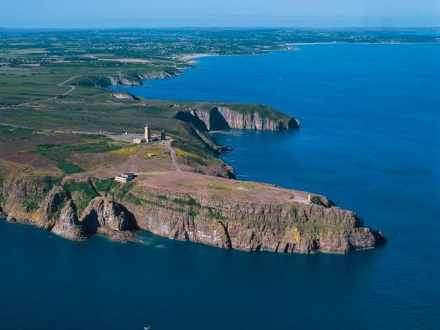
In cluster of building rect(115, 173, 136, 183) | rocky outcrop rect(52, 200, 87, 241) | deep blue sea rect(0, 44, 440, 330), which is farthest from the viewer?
cluster of building rect(115, 173, 136, 183)

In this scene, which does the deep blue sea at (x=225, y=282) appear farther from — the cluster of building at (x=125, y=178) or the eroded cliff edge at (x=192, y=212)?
the cluster of building at (x=125, y=178)

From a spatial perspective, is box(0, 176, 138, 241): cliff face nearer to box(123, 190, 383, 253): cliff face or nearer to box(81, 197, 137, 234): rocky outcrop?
box(81, 197, 137, 234): rocky outcrop

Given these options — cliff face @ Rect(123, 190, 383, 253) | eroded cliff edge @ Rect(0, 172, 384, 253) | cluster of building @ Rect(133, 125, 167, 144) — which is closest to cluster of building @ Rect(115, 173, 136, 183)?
eroded cliff edge @ Rect(0, 172, 384, 253)

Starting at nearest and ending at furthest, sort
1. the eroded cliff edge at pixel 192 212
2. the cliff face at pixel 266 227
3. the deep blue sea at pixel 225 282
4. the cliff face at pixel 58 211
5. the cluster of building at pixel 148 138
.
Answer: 1. the deep blue sea at pixel 225 282
2. the cliff face at pixel 266 227
3. the eroded cliff edge at pixel 192 212
4. the cliff face at pixel 58 211
5. the cluster of building at pixel 148 138

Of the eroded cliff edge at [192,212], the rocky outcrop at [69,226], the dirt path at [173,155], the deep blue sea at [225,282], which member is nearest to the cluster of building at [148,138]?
the dirt path at [173,155]

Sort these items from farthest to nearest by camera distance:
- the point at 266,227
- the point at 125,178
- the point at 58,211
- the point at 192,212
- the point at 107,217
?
the point at 125,178, the point at 58,211, the point at 107,217, the point at 192,212, the point at 266,227

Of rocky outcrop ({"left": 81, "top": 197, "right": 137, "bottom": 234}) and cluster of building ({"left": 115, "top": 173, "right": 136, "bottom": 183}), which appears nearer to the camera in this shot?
rocky outcrop ({"left": 81, "top": 197, "right": 137, "bottom": 234})

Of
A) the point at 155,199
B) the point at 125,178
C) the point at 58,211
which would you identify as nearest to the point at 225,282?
the point at 155,199

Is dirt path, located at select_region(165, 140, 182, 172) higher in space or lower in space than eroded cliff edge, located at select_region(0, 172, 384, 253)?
higher

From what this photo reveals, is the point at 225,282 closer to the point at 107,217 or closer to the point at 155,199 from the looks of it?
the point at 155,199

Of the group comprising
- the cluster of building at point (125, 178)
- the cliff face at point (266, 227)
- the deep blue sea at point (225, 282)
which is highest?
the cluster of building at point (125, 178)
